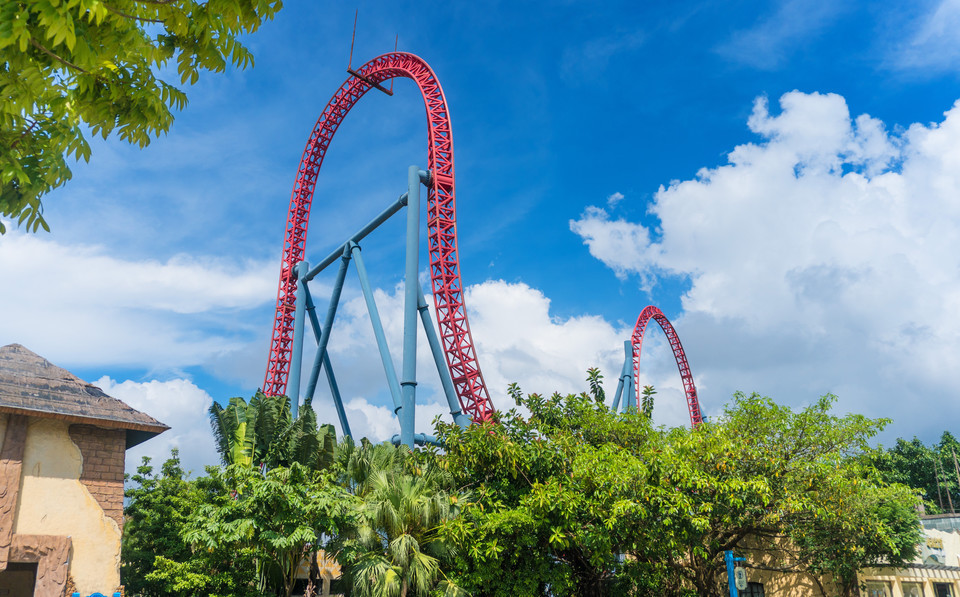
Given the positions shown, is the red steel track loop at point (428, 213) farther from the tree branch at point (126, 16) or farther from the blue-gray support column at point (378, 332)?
the tree branch at point (126, 16)

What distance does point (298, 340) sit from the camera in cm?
2223

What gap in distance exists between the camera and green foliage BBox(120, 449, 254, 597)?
39.4 feet

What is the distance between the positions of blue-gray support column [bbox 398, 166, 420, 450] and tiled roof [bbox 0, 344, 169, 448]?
21.6 feet

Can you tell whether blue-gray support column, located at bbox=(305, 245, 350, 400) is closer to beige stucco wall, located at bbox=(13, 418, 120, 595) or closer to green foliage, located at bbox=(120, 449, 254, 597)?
green foliage, located at bbox=(120, 449, 254, 597)

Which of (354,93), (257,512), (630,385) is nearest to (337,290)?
(354,93)

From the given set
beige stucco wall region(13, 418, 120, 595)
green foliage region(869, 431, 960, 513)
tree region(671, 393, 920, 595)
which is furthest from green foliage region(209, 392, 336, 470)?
green foliage region(869, 431, 960, 513)

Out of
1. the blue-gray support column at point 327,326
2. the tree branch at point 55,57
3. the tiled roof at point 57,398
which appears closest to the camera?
the tree branch at point 55,57

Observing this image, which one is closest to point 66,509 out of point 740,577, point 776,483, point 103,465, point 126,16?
point 103,465

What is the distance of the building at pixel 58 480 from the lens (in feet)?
32.0

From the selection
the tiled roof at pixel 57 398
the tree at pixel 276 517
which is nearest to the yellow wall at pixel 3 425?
the tiled roof at pixel 57 398

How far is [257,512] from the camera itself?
11461 mm

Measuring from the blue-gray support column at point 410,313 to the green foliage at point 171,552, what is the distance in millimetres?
4765

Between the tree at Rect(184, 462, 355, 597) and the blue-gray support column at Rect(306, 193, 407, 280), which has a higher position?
the blue-gray support column at Rect(306, 193, 407, 280)

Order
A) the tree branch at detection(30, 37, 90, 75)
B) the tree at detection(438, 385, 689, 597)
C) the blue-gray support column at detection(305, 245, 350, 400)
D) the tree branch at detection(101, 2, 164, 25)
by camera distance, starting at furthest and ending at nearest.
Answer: the blue-gray support column at detection(305, 245, 350, 400) < the tree at detection(438, 385, 689, 597) < the tree branch at detection(101, 2, 164, 25) < the tree branch at detection(30, 37, 90, 75)
